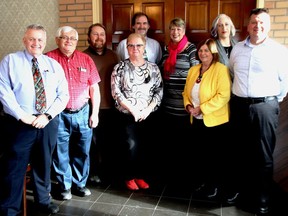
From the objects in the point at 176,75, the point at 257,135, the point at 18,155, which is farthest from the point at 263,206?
the point at 18,155

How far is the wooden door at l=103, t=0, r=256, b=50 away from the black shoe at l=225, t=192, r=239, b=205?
5.59 ft

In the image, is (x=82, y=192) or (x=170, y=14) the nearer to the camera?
(x=82, y=192)

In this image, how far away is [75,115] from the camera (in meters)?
2.79

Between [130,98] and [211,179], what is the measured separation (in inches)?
41.3

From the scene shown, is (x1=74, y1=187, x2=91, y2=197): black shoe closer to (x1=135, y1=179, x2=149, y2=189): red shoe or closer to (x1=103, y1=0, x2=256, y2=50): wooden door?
(x1=135, y1=179, x2=149, y2=189): red shoe

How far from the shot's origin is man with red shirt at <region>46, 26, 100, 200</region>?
2748 mm

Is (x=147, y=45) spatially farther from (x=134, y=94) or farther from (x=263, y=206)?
(x=263, y=206)

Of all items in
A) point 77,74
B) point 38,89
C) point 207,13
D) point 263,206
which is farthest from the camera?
point 207,13

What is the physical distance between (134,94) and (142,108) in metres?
0.15

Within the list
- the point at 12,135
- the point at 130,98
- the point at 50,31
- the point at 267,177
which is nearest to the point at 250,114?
the point at 267,177

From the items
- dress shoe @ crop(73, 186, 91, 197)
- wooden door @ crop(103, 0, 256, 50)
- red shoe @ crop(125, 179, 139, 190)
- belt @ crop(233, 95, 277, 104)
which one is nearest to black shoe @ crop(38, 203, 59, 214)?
dress shoe @ crop(73, 186, 91, 197)

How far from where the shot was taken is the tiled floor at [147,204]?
105 inches

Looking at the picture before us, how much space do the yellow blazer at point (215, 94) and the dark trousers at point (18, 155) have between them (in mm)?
1234

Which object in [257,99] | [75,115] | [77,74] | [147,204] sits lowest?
[147,204]
